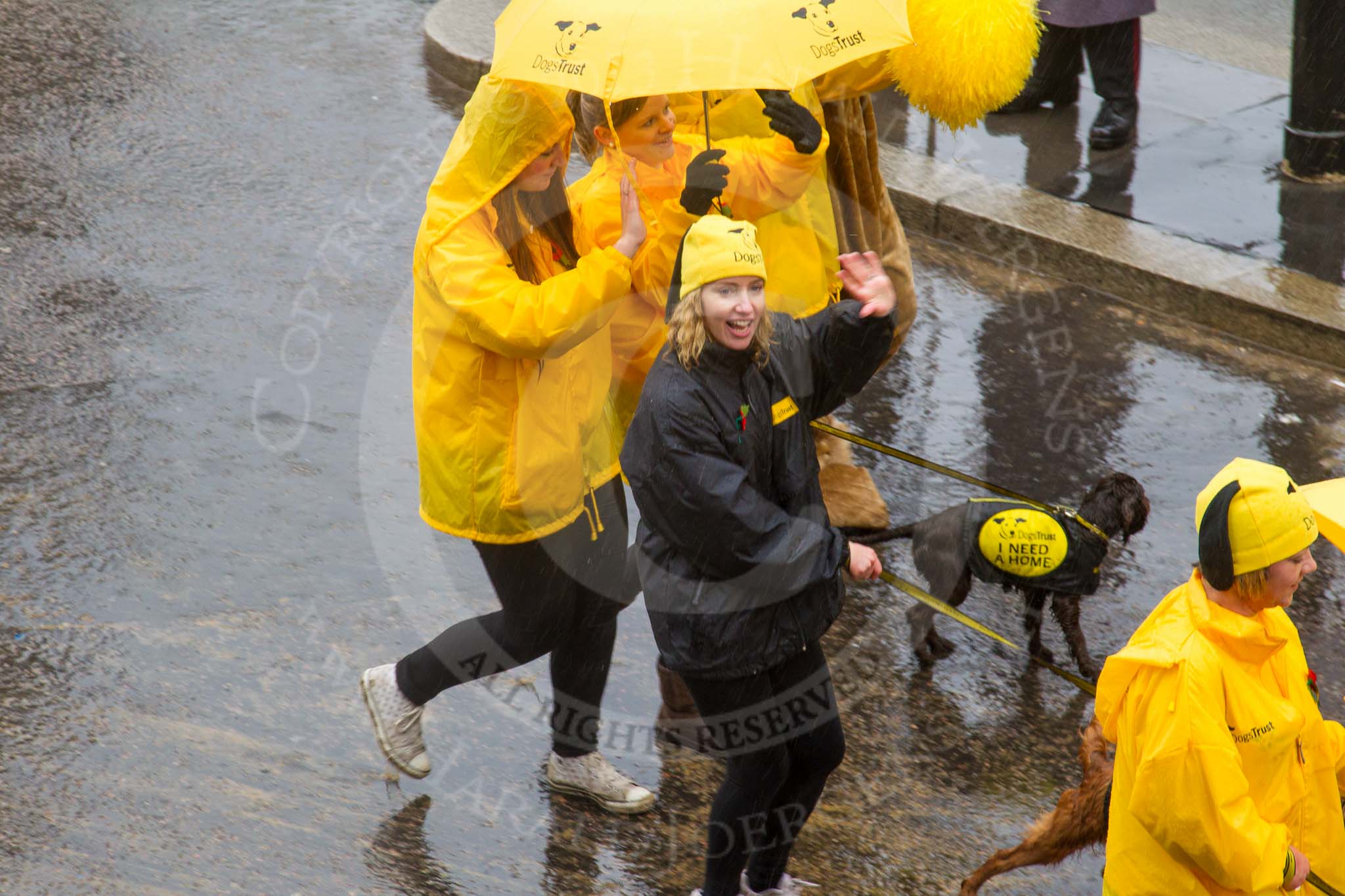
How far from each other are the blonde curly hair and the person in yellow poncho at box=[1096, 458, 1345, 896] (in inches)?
40.4

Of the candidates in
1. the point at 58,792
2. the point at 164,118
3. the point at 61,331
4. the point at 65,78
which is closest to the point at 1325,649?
the point at 58,792

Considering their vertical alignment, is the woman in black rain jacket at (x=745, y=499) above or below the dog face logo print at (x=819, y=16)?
below

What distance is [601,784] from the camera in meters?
4.12

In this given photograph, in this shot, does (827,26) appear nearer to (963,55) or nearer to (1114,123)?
(963,55)

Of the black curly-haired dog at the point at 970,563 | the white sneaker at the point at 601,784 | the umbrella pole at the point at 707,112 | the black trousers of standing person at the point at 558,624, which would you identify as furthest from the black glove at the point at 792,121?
the white sneaker at the point at 601,784

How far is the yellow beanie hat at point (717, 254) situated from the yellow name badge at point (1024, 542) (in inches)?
57.5

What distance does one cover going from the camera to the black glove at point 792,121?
3.96 meters

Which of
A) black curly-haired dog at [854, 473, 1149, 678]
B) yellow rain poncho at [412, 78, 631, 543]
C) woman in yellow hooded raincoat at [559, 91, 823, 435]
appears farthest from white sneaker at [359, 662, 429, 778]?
black curly-haired dog at [854, 473, 1149, 678]

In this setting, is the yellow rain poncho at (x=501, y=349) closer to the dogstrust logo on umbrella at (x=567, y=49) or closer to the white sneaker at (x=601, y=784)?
the dogstrust logo on umbrella at (x=567, y=49)

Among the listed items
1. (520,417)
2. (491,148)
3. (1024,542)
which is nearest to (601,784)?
(520,417)

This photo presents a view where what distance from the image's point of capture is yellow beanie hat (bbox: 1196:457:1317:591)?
109 inches

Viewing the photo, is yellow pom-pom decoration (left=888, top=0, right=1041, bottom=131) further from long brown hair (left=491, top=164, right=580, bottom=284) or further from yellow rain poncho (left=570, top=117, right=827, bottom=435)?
long brown hair (left=491, top=164, right=580, bottom=284)

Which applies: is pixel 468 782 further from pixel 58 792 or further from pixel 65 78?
pixel 65 78

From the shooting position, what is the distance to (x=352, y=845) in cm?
395
